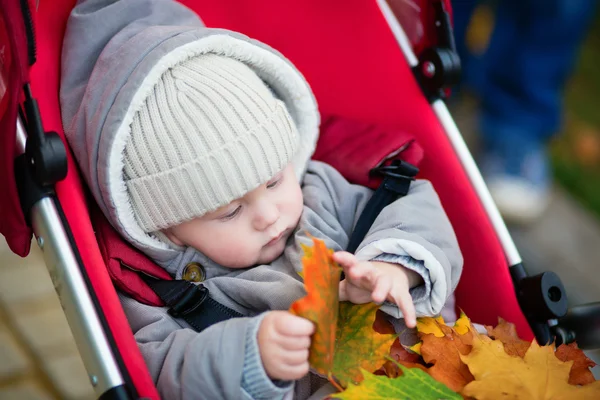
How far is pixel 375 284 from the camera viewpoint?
112 centimetres

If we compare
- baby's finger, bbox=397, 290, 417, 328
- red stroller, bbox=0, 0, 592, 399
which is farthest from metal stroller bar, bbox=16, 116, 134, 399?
baby's finger, bbox=397, 290, 417, 328

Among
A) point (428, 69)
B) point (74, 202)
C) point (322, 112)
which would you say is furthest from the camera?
point (322, 112)

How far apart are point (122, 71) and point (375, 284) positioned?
22.9 inches

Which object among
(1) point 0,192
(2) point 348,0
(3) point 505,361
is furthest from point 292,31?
(3) point 505,361

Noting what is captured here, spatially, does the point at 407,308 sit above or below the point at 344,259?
below

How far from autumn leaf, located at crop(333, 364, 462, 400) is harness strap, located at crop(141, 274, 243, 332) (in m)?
0.30

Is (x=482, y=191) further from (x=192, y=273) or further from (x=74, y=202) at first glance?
(x=74, y=202)

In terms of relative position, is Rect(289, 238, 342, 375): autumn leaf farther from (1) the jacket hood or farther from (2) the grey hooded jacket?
(1) the jacket hood

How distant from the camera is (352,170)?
5.04 ft

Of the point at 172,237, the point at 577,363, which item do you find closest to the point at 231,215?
the point at 172,237

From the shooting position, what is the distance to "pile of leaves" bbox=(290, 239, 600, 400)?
1.06 m

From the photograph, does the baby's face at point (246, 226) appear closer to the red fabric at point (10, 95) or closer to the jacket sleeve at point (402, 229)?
the jacket sleeve at point (402, 229)

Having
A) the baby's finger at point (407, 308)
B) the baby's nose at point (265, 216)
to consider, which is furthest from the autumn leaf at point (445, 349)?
the baby's nose at point (265, 216)

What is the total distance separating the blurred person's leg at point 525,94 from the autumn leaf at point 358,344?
1531mm
